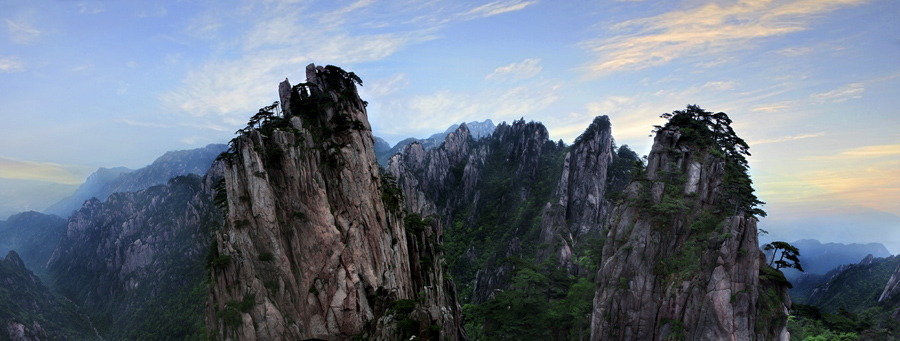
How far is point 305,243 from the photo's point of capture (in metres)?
30.5

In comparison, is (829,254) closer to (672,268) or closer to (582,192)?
(582,192)

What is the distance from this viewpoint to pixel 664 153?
37.7 m

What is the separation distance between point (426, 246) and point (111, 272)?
125 m

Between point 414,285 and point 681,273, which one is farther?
point 414,285

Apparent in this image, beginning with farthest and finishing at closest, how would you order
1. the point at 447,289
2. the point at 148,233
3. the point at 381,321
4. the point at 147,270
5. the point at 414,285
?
the point at 148,233 < the point at 147,270 < the point at 447,289 < the point at 414,285 < the point at 381,321

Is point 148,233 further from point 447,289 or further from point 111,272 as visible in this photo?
point 447,289

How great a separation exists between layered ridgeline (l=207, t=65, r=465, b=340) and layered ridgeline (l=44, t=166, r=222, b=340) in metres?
57.9

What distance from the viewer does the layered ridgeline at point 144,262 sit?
87875mm

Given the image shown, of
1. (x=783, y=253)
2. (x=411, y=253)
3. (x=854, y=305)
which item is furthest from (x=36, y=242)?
(x=854, y=305)

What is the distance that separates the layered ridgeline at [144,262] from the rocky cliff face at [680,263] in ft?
254

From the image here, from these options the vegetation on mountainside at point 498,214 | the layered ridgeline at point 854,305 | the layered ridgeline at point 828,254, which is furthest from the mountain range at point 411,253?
the layered ridgeline at point 828,254

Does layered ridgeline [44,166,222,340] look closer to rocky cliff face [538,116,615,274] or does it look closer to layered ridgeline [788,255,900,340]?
rocky cliff face [538,116,615,274]

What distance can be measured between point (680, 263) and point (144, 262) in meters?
134

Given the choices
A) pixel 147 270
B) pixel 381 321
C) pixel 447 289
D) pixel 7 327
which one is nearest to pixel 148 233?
pixel 147 270
